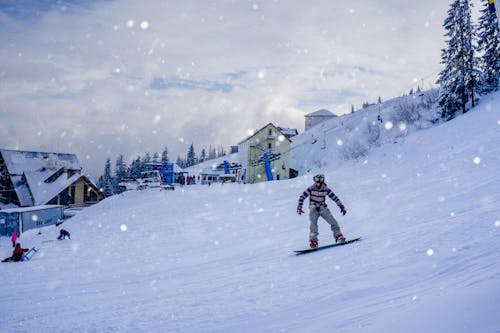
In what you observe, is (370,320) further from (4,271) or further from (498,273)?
(4,271)

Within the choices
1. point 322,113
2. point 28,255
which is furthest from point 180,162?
point 28,255

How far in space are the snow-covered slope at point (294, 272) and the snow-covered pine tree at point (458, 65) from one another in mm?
19353

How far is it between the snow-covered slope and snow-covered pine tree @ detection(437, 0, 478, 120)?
63.5 ft

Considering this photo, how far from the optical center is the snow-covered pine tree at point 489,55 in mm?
34250

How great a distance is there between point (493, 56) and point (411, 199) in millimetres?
31667

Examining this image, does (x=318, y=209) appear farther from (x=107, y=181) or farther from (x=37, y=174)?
(x=107, y=181)

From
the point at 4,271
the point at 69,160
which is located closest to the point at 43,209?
the point at 69,160

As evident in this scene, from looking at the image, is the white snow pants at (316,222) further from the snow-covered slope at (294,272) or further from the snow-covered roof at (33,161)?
the snow-covered roof at (33,161)

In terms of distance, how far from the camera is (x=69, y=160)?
157 ft

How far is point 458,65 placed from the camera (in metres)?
34.5

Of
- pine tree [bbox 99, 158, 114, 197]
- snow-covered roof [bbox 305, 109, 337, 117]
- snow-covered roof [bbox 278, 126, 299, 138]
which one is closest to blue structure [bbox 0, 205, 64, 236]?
pine tree [bbox 99, 158, 114, 197]

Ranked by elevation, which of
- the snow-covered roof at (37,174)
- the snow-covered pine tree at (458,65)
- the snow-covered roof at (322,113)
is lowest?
the snow-covered roof at (37,174)

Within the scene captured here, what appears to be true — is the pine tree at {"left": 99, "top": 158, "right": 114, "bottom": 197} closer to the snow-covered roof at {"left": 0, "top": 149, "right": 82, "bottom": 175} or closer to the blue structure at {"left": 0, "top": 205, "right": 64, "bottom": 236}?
the snow-covered roof at {"left": 0, "top": 149, "right": 82, "bottom": 175}

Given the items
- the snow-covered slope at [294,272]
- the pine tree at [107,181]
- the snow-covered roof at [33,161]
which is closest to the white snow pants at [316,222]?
the snow-covered slope at [294,272]
